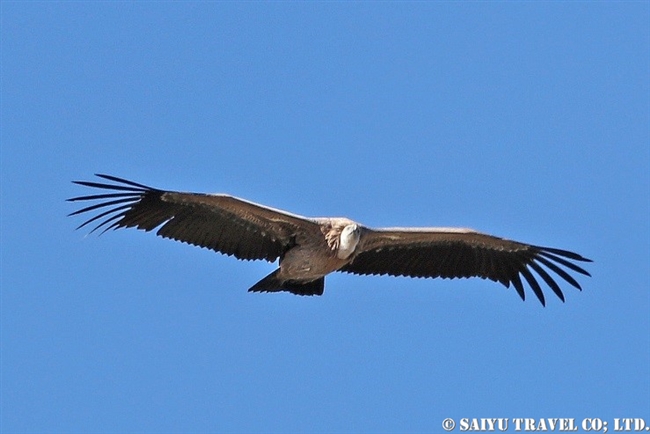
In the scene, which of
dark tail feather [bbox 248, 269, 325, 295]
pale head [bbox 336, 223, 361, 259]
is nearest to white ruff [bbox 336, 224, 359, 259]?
pale head [bbox 336, 223, 361, 259]

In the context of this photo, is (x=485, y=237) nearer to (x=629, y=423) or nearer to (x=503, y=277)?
(x=503, y=277)

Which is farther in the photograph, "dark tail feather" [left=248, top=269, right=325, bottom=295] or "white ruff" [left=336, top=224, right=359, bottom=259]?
"dark tail feather" [left=248, top=269, right=325, bottom=295]

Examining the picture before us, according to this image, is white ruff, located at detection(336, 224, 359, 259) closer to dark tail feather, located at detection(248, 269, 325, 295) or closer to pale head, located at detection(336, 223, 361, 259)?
pale head, located at detection(336, 223, 361, 259)

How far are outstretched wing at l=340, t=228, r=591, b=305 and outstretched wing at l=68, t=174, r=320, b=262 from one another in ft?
3.75

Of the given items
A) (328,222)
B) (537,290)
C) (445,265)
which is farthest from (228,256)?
(537,290)

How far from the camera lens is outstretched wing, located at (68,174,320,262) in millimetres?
13938

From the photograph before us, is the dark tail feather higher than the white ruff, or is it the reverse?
the white ruff

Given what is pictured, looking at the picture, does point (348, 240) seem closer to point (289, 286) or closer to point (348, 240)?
point (348, 240)

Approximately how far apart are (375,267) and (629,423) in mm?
3775

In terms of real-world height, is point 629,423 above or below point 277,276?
below

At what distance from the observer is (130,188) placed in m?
13.9

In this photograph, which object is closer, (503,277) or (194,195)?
(194,195)

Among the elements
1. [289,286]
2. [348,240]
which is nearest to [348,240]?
[348,240]

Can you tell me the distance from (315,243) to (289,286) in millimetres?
711
